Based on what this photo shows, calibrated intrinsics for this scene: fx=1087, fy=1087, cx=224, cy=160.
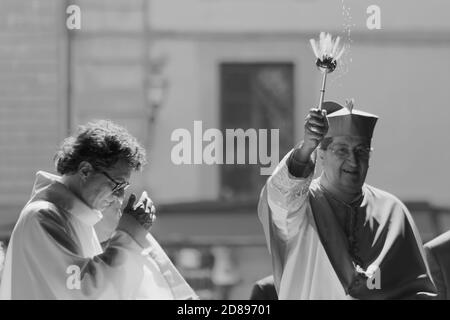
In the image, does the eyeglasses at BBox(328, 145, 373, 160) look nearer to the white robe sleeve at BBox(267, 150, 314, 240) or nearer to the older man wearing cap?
the older man wearing cap

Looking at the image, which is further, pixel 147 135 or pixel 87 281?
pixel 147 135

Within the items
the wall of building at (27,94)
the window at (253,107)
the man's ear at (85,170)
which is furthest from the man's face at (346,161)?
the wall of building at (27,94)

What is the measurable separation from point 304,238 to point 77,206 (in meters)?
0.75

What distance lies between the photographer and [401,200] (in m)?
3.73

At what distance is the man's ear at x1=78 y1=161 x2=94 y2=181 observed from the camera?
11.0ft

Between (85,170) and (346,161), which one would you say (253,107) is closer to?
(346,161)

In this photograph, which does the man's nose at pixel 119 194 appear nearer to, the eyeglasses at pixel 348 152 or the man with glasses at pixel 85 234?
the man with glasses at pixel 85 234

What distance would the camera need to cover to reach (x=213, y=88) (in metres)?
3.77

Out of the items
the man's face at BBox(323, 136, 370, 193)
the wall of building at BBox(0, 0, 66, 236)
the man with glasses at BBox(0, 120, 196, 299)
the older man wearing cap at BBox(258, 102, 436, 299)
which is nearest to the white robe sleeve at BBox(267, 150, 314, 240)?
the older man wearing cap at BBox(258, 102, 436, 299)

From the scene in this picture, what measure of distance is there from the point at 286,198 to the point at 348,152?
30cm

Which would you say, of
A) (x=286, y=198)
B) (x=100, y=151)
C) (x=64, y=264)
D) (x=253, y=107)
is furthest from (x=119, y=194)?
(x=253, y=107)

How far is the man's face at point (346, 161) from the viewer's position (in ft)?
11.9
